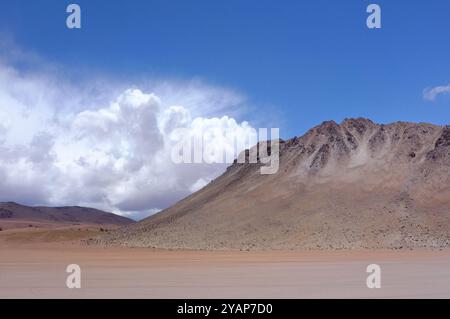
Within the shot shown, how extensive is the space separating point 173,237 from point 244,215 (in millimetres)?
9002

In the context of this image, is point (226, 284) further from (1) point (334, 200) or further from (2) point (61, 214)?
(2) point (61, 214)

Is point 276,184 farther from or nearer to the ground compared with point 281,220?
farther from the ground

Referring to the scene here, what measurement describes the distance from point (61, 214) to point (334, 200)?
443 feet

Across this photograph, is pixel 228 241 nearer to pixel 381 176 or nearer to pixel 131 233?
pixel 131 233

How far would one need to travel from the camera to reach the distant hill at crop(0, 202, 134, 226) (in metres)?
159

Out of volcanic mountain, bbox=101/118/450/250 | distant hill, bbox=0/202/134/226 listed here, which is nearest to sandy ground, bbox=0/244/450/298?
volcanic mountain, bbox=101/118/450/250

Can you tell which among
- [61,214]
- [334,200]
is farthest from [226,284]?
[61,214]

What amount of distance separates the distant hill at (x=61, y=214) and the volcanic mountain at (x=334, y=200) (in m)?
91.8

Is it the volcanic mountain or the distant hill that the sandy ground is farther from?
the distant hill

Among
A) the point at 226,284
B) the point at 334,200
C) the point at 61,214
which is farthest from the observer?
the point at 61,214

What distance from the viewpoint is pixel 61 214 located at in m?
178

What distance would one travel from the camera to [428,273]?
22.0 meters

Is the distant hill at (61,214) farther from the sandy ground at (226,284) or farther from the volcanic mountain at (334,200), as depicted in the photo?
the sandy ground at (226,284)
